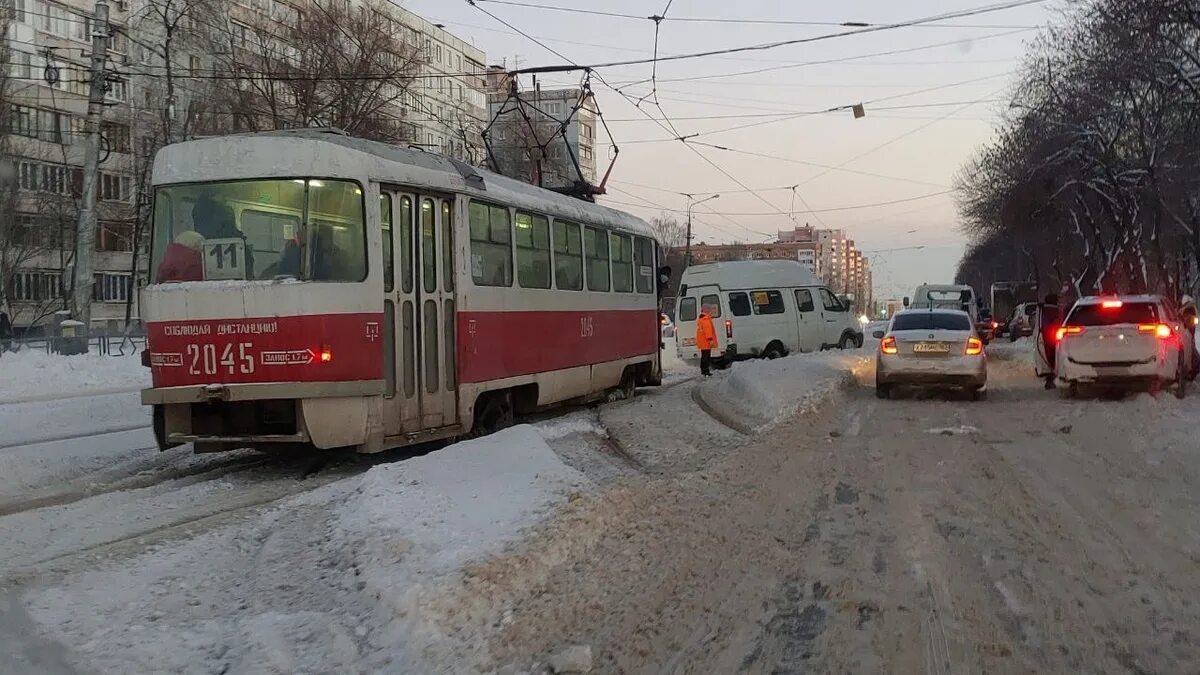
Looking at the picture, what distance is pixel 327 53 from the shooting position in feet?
96.1

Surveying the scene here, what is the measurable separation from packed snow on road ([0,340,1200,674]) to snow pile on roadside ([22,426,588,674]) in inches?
0.8

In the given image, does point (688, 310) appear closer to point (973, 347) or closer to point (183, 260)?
point (973, 347)

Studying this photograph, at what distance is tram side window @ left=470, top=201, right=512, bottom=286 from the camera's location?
10.7 meters

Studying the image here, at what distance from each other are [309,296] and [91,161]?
60.1 feet

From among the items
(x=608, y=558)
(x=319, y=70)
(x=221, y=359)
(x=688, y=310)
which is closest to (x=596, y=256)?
(x=221, y=359)

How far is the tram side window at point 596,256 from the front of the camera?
14.4 m

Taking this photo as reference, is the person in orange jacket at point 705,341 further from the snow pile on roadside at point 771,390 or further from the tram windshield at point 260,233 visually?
the tram windshield at point 260,233

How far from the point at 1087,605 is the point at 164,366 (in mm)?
7583

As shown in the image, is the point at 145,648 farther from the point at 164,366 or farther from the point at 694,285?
the point at 694,285

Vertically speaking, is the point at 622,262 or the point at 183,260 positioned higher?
the point at 622,262

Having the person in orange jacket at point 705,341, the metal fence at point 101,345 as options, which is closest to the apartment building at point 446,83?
the metal fence at point 101,345

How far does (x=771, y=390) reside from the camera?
15.5 m

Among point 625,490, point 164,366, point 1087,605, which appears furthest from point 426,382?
point 1087,605

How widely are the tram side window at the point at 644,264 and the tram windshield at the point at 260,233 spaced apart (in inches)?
326
